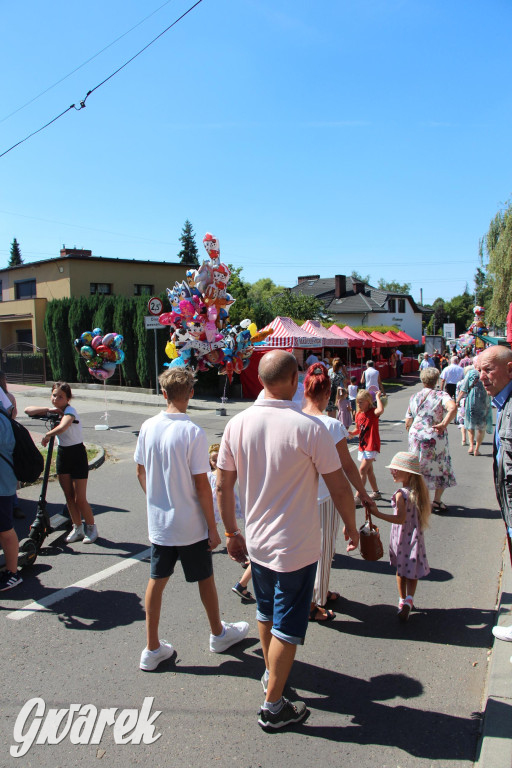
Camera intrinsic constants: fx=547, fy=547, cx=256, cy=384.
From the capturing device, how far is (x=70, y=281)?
2791cm

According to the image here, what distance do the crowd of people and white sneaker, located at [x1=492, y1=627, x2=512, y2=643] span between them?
1cm

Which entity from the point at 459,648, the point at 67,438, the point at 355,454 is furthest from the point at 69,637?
the point at 355,454

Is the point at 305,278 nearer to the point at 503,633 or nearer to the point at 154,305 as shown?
the point at 154,305

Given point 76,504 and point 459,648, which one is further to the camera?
point 76,504

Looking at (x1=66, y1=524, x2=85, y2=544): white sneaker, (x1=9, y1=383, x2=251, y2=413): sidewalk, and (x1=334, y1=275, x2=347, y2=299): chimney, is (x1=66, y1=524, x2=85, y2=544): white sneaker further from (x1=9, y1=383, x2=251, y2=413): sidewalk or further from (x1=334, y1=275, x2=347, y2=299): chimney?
(x1=334, y1=275, x2=347, y2=299): chimney

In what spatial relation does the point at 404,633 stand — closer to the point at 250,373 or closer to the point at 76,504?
the point at 76,504

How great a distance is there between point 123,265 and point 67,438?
2564 centimetres

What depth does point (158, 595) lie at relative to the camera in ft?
11.0

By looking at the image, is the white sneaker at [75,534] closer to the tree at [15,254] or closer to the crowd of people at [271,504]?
the crowd of people at [271,504]

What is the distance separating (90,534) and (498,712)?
4091mm

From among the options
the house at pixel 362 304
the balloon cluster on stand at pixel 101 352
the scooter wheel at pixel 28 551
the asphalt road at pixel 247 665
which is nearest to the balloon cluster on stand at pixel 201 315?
the balloon cluster on stand at pixel 101 352

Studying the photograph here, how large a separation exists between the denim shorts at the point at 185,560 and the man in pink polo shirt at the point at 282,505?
549 mm

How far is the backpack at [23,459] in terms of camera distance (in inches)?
176

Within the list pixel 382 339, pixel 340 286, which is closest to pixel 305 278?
pixel 340 286
